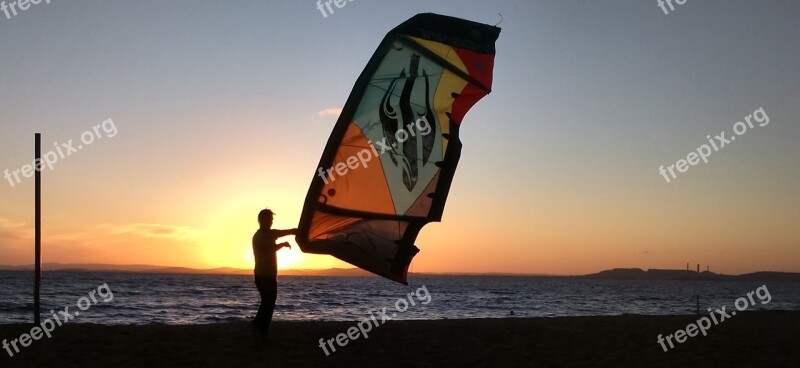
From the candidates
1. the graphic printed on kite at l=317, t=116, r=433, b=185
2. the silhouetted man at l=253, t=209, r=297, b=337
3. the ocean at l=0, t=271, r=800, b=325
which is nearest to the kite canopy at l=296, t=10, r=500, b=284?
the graphic printed on kite at l=317, t=116, r=433, b=185

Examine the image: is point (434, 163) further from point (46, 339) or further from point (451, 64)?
point (46, 339)

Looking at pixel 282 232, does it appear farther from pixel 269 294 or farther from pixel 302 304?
Result: pixel 302 304

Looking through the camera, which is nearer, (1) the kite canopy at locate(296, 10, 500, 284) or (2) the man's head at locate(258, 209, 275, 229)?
(1) the kite canopy at locate(296, 10, 500, 284)

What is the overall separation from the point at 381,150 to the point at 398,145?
15 cm

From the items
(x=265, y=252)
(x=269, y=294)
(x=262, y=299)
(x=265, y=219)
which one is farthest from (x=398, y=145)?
(x=262, y=299)

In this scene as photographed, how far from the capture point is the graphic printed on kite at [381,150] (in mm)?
6027

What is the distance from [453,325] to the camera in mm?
11312

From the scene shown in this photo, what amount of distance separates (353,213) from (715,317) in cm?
1092

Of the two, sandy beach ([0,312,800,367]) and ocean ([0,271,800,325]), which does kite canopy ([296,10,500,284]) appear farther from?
ocean ([0,271,800,325])

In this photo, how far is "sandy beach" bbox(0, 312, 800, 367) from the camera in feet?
25.8

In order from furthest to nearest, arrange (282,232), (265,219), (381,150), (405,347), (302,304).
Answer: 1. (302,304)
2. (405,347)
3. (265,219)
4. (282,232)
5. (381,150)

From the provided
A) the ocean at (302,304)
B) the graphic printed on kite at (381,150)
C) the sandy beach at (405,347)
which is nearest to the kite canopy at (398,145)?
A: the graphic printed on kite at (381,150)

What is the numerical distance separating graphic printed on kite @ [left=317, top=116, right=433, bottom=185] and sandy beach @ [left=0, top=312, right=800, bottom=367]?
2.52 metres

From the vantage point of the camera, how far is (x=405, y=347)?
8914mm
